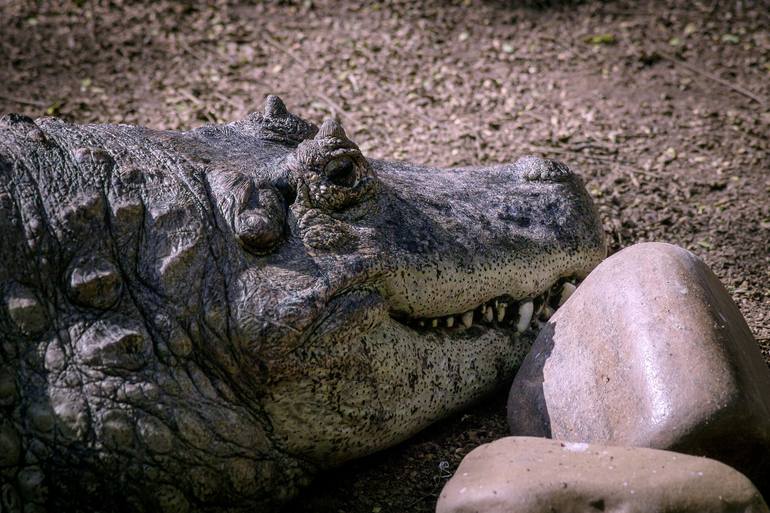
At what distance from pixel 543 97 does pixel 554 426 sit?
365 centimetres

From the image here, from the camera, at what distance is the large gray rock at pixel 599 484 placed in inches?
95.3

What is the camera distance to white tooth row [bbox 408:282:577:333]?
3332mm

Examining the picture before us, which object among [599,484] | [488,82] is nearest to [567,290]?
[599,484]

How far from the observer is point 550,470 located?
102 inches

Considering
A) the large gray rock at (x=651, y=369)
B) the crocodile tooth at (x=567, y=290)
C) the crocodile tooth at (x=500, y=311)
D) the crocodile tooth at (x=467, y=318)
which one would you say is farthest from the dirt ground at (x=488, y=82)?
the crocodile tooth at (x=467, y=318)

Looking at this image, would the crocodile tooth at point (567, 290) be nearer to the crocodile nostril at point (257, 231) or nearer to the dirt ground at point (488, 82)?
the dirt ground at point (488, 82)

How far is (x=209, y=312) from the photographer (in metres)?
2.86

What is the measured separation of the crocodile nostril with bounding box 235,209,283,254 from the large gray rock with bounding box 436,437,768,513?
38.2 inches

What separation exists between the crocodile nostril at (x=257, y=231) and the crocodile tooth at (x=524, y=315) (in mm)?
1068

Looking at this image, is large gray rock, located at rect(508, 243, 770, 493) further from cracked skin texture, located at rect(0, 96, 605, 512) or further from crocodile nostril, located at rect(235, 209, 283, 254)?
crocodile nostril, located at rect(235, 209, 283, 254)

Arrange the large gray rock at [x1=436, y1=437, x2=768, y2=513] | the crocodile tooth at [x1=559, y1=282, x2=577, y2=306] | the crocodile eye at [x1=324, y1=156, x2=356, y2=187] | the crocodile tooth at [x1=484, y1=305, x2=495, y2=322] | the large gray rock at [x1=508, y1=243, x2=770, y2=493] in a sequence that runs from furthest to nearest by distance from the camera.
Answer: the crocodile tooth at [x1=559, y1=282, x2=577, y2=306]
the crocodile tooth at [x1=484, y1=305, x2=495, y2=322]
the crocodile eye at [x1=324, y1=156, x2=356, y2=187]
the large gray rock at [x1=508, y1=243, x2=770, y2=493]
the large gray rock at [x1=436, y1=437, x2=768, y2=513]

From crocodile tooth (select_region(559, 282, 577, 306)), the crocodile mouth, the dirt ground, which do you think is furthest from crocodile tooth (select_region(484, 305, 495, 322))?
the dirt ground

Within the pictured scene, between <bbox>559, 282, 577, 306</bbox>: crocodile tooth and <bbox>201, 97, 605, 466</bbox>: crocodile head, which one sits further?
<bbox>559, 282, 577, 306</bbox>: crocodile tooth

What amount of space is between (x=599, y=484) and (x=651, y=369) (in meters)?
0.52
